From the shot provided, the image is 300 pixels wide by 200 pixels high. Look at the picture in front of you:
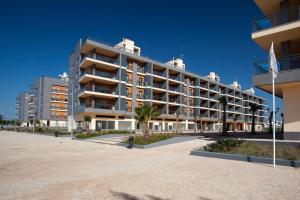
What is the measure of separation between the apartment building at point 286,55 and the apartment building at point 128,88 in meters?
32.7

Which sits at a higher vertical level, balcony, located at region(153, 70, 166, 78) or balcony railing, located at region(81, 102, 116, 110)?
balcony, located at region(153, 70, 166, 78)

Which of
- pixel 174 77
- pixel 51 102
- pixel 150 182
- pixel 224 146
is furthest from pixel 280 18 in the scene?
pixel 51 102

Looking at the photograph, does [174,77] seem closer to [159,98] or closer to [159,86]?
[159,86]

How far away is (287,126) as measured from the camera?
59.2 feet

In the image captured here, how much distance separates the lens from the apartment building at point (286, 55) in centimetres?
1675

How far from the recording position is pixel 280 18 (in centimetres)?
1831

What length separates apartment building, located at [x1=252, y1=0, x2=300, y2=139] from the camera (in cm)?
1675

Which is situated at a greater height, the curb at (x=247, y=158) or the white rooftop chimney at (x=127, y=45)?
the white rooftop chimney at (x=127, y=45)

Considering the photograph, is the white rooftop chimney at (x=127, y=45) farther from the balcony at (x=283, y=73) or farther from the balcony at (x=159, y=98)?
the balcony at (x=283, y=73)

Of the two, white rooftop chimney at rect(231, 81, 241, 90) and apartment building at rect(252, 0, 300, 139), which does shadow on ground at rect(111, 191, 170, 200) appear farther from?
white rooftop chimney at rect(231, 81, 241, 90)

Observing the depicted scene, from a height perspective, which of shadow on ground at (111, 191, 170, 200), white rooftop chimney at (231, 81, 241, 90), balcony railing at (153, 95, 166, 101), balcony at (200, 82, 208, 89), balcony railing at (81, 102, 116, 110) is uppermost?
white rooftop chimney at (231, 81, 241, 90)

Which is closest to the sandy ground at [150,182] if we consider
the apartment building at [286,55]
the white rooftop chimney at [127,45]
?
the apartment building at [286,55]

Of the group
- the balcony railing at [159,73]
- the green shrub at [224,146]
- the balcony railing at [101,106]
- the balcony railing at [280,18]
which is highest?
the balcony railing at [159,73]

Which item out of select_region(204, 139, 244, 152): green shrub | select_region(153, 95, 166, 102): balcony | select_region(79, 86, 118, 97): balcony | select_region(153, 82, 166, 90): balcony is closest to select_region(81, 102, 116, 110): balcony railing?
select_region(79, 86, 118, 97): balcony
